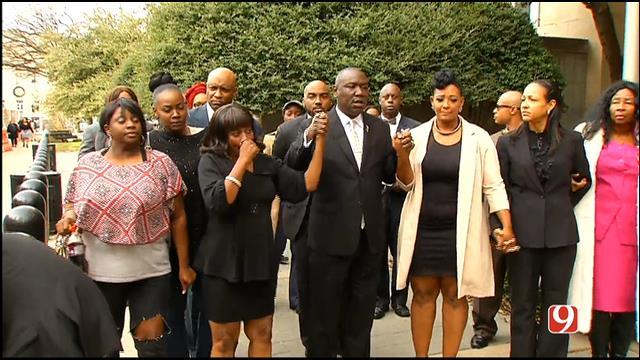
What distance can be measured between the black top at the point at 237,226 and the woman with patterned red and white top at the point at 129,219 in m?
0.23

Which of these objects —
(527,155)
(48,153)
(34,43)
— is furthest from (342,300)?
(34,43)

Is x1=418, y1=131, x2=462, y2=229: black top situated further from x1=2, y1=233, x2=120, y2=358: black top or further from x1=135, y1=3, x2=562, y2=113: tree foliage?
x1=135, y1=3, x2=562, y2=113: tree foliage

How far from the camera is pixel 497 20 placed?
32.6 feet

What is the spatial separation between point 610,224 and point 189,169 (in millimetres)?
2622

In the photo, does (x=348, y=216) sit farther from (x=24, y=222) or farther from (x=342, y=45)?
(x=342, y=45)

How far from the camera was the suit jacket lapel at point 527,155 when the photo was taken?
3688mm

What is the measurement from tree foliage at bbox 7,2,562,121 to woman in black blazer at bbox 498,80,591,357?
5.72 metres

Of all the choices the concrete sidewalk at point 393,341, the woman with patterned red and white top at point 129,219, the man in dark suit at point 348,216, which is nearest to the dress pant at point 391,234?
the concrete sidewalk at point 393,341

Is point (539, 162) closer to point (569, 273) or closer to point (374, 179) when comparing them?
point (569, 273)

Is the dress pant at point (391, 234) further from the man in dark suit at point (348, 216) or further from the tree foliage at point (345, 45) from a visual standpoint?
the tree foliage at point (345, 45)

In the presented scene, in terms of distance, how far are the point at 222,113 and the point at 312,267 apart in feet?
3.76

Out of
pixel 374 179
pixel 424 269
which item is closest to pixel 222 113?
pixel 374 179

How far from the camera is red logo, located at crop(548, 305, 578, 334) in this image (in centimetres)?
368

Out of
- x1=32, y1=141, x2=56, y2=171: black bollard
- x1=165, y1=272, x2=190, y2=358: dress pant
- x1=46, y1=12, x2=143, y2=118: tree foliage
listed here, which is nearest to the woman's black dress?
x1=165, y1=272, x2=190, y2=358: dress pant
